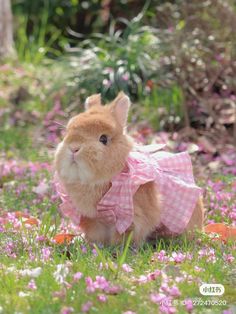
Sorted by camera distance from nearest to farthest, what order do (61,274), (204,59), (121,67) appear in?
(61,274)
(204,59)
(121,67)

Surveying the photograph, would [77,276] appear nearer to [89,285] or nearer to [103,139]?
[89,285]

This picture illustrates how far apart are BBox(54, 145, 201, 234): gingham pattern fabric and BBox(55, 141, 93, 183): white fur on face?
21cm

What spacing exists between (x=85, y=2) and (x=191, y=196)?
1097 centimetres

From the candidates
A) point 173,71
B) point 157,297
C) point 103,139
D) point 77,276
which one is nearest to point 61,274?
point 77,276

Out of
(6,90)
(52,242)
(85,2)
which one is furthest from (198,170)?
(85,2)

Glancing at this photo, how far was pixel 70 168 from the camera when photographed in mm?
3994

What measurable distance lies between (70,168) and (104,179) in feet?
0.74

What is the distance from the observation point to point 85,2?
583 inches

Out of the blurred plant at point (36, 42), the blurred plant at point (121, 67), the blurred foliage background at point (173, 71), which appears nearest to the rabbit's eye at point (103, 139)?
the blurred foliage background at point (173, 71)

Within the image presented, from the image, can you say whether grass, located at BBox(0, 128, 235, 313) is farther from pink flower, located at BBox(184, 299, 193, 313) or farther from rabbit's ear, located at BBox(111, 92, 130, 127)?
rabbit's ear, located at BBox(111, 92, 130, 127)

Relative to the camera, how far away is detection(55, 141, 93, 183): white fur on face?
396 centimetres

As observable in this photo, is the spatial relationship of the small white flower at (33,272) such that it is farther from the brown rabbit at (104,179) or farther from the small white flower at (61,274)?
the brown rabbit at (104,179)

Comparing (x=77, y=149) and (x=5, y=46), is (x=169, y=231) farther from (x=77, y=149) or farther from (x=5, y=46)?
(x=5, y=46)

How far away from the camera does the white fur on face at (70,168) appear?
396cm
